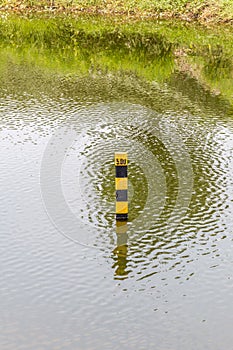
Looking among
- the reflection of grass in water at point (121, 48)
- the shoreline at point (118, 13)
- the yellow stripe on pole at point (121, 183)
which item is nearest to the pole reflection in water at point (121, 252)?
the yellow stripe on pole at point (121, 183)

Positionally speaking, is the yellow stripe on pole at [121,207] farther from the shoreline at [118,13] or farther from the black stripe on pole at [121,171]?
the shoreline at [118,13]

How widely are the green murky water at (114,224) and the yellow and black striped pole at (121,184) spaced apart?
31cm

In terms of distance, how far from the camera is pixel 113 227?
13.1 m

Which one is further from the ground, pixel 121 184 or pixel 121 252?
pixel 121 184

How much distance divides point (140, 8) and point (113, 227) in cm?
3470

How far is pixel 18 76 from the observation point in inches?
1086

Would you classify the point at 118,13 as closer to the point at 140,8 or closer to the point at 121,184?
the point at 140,8

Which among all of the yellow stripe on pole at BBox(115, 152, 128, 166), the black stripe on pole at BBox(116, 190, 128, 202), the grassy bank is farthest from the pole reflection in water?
the grassy bank

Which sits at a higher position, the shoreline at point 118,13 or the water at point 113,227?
the shoreline at point 118,13

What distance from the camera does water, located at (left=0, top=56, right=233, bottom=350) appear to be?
965 centimetres

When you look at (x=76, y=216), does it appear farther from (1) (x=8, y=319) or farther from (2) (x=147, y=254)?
(1) (x=8, y=319)

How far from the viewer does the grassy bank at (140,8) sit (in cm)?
4291

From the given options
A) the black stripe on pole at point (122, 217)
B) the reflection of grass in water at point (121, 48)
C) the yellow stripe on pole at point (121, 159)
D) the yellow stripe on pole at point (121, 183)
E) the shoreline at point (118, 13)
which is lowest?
the reflection of grass in water at point (121, 48)

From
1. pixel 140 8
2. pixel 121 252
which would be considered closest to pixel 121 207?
pixel 121 252
